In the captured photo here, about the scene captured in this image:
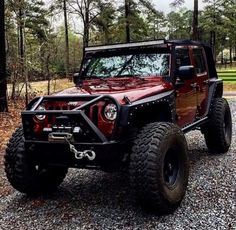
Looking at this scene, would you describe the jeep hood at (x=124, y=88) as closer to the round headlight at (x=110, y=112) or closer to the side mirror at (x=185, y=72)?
the round headlight at (x=110, y=112)

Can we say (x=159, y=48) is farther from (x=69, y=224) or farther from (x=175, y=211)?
(x=69, y=224)

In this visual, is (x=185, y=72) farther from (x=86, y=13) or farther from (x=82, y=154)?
(x=86, y=13)

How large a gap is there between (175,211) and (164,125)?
0.93 metres

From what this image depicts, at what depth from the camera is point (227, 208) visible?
430 centimetres

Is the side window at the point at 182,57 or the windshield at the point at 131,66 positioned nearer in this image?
the windshield at the point at 131,66

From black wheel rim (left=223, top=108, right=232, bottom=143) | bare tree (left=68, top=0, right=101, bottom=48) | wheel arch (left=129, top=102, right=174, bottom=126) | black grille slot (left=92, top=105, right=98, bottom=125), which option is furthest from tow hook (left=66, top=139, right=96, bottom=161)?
bare tree (left=68, top=0, right=101, bottom=48)

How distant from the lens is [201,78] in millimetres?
6410

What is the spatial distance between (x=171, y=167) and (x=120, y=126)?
91cm

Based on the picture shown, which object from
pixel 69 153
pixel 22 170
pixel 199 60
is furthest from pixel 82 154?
pixel 199 60

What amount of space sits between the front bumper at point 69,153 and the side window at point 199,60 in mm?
2768

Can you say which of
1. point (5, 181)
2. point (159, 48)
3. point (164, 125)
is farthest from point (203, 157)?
point (5, 181)

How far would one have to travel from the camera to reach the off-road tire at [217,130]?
664 centimetres

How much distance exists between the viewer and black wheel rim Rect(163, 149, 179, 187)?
4420 millimetres

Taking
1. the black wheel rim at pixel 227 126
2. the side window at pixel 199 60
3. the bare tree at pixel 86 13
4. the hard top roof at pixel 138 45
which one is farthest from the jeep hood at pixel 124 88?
the bare tree at pixel 86 13
